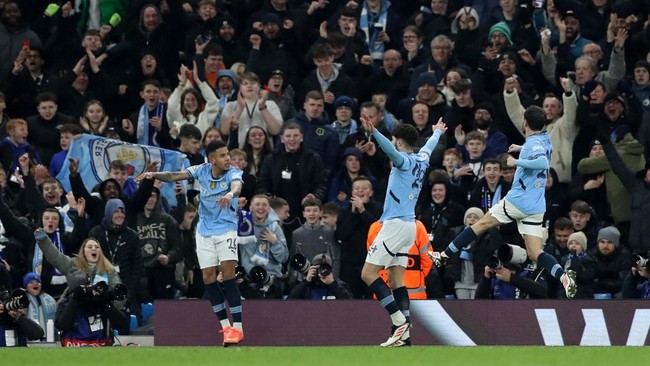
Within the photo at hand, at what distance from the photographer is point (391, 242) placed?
17031 millimetres

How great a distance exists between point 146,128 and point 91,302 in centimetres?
588

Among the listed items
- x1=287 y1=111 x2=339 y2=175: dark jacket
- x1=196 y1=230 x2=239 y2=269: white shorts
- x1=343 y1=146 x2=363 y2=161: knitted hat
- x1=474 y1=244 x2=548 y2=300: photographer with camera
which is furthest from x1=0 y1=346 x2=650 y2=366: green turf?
x1=287 y1=111 x2=339 y2=175: dark jacket

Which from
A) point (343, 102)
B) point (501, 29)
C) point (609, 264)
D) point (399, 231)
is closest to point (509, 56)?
point (501, 29)

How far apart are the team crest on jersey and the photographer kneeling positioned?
276 centimetres

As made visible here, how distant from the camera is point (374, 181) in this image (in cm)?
2173

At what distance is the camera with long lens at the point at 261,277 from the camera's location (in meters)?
19.3

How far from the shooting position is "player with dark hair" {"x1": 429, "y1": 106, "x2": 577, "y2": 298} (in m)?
17.2

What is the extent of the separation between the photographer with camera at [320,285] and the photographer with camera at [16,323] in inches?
126

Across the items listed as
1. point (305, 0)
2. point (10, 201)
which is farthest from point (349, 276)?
point (305, 0)

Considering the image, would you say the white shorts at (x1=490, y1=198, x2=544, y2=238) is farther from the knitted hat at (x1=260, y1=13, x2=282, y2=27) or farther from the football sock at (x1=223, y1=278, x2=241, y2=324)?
the knitted hat at (x1=260, y1=13, x2=282, y2=27)

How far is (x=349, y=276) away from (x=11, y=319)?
4.61 meters

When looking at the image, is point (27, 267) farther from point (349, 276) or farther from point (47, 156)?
point (349, 276)

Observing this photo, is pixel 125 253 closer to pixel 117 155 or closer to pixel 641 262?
pixel 117 155

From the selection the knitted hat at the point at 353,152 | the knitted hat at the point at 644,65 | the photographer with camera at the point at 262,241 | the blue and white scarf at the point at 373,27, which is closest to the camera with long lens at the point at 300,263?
the photographer with camera at the point at 262,241
